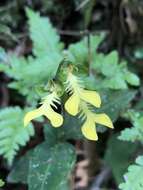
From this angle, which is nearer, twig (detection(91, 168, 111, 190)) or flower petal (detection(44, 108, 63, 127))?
flower petal (detection(44, 108, 63, 127))

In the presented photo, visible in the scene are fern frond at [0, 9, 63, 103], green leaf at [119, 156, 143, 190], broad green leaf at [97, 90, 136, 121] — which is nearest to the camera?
green leaf at [119, 156, 143, 190]

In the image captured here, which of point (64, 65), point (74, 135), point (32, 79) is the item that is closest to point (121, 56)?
point (32, 79)

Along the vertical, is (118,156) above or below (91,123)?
below

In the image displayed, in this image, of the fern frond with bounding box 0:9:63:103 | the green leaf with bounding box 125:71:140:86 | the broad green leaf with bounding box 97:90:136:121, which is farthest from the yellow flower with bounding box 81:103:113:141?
the green leaf with bounding box 125:71:140:86

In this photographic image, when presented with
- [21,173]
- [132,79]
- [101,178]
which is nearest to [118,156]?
[101,178]

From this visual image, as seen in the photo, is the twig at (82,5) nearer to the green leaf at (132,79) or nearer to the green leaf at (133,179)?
the green leaf at (132,79)

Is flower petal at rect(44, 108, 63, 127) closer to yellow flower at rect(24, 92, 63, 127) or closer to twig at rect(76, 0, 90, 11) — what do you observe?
yellow flower at rect(24, 92, 63, 127)

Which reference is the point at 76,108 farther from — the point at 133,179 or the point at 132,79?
the point at 132,79

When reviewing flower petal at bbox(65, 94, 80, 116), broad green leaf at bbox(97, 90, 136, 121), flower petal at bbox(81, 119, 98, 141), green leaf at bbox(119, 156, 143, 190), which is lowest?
green leaf at bbox(119, 156, 143, 190)
